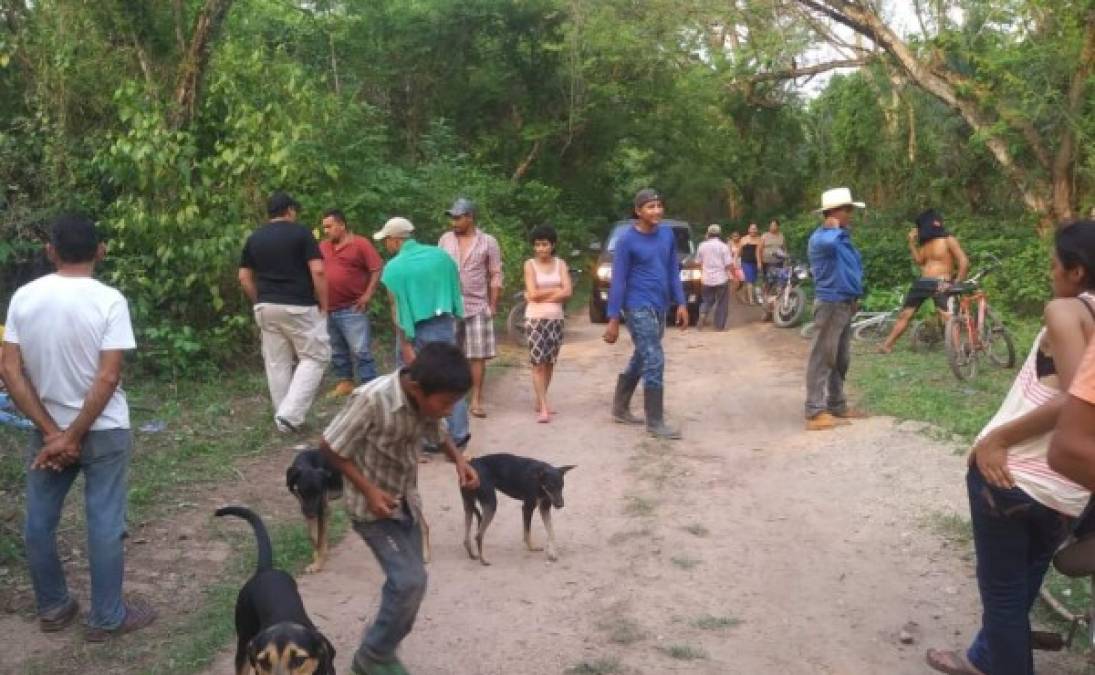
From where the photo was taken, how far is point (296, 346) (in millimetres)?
7832

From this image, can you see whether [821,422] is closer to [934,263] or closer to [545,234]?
[545,234]

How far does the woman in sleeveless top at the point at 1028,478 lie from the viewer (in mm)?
3141

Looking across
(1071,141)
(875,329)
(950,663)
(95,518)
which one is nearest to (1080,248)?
(950,663)

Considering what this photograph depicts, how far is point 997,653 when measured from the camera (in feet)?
11.7

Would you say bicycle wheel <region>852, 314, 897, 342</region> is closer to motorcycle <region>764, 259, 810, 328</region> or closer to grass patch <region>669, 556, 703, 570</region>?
motorcycle <region>764, 259, 810, 328</region>

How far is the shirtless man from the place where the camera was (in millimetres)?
11195

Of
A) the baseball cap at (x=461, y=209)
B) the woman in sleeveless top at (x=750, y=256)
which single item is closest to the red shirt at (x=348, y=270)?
the baseball cap at (x=461, y=209)

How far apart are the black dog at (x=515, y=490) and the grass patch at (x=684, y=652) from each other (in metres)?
1.28

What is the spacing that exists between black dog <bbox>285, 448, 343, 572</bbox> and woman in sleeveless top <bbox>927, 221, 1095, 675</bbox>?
332 centimetres

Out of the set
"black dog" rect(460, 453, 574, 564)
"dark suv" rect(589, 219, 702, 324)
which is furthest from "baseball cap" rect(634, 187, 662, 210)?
"dark suv" rect(589, 219, 702, 324)

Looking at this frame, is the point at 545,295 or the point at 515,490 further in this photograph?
the point at 545,295

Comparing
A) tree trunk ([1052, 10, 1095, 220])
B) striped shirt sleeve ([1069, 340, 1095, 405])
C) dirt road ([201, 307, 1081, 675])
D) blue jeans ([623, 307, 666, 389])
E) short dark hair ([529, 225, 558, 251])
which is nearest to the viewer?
striped shirt sleeve ([1069, 340, 1095, 405])

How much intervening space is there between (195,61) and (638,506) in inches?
260

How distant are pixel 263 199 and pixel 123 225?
4.44ft
